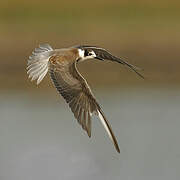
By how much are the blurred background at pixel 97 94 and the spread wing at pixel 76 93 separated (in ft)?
4.85

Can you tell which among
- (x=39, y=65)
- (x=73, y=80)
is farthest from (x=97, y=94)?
(x=73, y=80)

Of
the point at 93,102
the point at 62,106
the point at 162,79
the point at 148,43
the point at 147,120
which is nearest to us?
the point at 93,102

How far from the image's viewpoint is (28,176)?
358 inches

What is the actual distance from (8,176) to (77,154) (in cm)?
102

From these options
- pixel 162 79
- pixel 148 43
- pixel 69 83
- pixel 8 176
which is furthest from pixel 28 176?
pixel 148 43

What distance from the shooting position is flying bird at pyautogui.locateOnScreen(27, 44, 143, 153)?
292 inches

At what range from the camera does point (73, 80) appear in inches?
298

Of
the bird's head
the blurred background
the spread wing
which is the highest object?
Answer: the bird's head

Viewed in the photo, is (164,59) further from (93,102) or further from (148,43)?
(93,102)

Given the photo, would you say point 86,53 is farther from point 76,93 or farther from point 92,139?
point 92,139

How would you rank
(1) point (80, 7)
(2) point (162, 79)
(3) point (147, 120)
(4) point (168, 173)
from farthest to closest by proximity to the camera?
(1) point (80, 7)
(2) point (162, 79)
(3) point (147, 120)
(4) point (168, 173)

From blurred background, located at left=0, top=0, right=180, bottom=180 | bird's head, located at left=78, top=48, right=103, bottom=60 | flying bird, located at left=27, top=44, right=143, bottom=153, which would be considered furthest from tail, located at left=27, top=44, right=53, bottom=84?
blurred background, located at left=0, top=0, right=180, bottom=180

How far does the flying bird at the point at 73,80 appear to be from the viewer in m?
7.41

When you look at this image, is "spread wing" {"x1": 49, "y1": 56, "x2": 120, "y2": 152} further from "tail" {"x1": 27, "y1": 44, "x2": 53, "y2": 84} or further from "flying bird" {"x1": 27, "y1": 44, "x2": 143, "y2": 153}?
"tail" {"x1": 27, "y1": 44, "x2": 53, "y2": 84}
